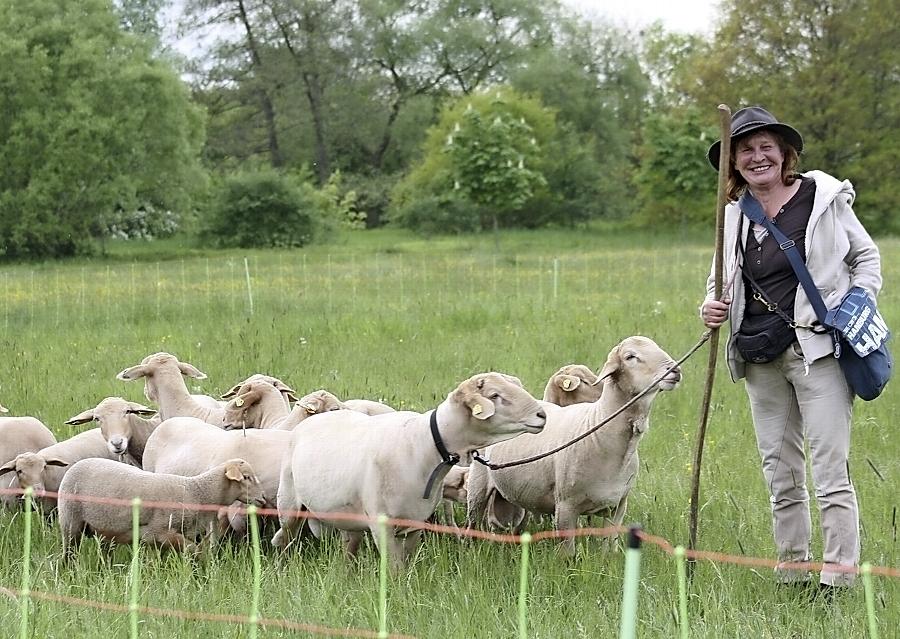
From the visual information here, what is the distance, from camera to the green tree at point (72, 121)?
120 feet

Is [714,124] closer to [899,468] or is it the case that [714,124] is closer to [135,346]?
[135,346]

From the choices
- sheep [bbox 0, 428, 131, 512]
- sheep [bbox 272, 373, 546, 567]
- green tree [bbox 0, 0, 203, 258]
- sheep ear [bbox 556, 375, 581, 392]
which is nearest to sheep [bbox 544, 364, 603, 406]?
sheep ear [bbox 556, 375, 581, 392]

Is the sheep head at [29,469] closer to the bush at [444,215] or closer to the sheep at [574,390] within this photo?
the sheep at [574,390]

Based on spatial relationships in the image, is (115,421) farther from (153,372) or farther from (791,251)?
(791,251)

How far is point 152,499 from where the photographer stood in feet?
21.5

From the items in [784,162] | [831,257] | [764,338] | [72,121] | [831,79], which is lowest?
[764,338]

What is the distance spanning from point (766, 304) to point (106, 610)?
3.57m

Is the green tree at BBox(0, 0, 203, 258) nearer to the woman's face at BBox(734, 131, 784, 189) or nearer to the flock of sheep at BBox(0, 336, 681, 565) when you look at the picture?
the flock of sheep at BBox(0, 336, 681, 565)

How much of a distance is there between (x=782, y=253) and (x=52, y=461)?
189 inches

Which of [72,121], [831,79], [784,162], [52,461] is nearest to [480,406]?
[784,162]

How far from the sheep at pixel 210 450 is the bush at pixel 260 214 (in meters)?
36.1

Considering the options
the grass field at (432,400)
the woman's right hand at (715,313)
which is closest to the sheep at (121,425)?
the grass field at (432,400)

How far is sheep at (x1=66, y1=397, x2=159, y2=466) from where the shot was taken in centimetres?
792

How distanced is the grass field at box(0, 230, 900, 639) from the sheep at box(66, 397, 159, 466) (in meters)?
0.89
